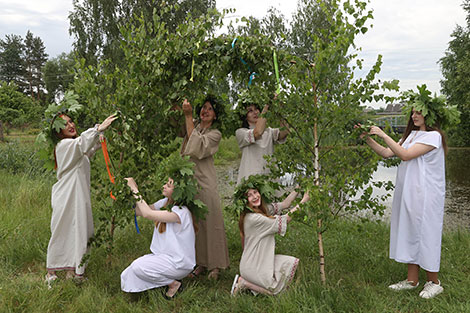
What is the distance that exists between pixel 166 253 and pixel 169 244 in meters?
0.09

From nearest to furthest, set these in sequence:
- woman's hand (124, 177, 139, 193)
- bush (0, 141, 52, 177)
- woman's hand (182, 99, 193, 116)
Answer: woman's hand (124, 177, 139, 193), woman's hand (182, 99, 193, 116), bush (0, 141, 52, 177)

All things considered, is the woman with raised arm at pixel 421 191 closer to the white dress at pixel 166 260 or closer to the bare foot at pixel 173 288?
the white dress at pixel 166 260

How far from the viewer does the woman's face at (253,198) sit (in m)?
3.46

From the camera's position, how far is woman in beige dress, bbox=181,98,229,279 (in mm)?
3924

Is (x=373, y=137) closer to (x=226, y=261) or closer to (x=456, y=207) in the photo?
(x=226, y=261)

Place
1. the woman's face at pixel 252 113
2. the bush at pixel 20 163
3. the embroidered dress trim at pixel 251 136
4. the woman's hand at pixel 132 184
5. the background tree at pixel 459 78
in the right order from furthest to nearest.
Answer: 1. the background tree at pixel 459 78
2. the bush at pixel 20 163
3. the woman's face at pixel 252 113
4. the embroidered dress trim at pixel 251 136
5. the woman's hand at pixel 132 184

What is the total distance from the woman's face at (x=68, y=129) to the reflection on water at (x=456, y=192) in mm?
6685

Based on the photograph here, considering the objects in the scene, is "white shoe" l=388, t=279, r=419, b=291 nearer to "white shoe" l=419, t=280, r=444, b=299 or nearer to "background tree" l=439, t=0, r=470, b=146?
"white shoe" l=419, t=280, r=444, b=299

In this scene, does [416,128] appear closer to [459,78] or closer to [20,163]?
[20,163]

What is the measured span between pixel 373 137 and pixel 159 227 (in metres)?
2.38

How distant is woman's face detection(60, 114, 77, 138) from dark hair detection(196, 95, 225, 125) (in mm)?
1349

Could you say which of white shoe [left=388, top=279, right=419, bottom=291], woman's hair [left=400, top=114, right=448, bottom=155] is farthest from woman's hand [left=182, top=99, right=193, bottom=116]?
white shoe [left=388, top=279, right=419, bottom=291]

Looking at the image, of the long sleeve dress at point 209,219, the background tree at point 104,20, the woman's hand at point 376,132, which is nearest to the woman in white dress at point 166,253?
the long sleeve dress at point 209,219

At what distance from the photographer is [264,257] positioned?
343cm
